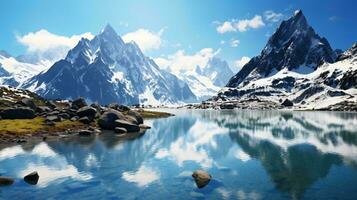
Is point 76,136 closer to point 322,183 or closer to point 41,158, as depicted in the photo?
point 41,158

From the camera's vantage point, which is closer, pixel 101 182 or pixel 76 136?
pixel 101 182

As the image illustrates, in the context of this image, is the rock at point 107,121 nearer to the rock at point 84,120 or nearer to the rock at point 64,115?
the rock at point 84,120

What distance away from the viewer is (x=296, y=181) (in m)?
45.9

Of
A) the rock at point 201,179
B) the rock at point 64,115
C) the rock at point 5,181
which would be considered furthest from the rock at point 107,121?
the rock at point 201,179

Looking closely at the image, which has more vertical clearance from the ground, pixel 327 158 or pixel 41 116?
pixel 41 116

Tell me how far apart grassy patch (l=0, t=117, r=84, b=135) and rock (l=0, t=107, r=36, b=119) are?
254 centimetres

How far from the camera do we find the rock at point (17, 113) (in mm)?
104312

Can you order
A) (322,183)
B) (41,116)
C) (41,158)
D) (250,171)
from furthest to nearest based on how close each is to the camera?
(41,116)
(41,158)
(250,171)
(322,183)

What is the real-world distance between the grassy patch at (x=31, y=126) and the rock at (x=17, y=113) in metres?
2.54

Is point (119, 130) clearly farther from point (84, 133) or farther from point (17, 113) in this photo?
point (17, 113)

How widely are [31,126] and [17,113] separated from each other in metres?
13.4

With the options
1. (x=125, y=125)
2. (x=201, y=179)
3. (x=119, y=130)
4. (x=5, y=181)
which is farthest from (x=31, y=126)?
(x=201, y=179)

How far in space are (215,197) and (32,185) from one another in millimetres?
21768

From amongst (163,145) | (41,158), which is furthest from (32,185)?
(163,145)
